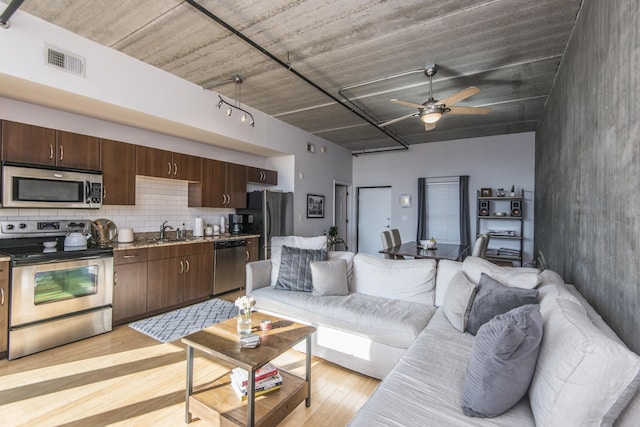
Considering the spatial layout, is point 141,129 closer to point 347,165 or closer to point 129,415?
point 129,415

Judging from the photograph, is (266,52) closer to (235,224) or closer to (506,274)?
(506,274)

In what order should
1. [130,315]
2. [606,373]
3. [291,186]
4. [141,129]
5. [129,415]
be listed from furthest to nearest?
1. [291,186]
2. [141,129]
3. [130,315]
4. [129,415]
5. [606,373]

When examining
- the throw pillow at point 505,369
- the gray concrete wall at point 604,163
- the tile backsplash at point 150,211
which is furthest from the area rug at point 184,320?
the gray concrete wall at point 604,163

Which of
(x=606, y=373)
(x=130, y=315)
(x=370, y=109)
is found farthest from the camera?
(x=370, y=109)

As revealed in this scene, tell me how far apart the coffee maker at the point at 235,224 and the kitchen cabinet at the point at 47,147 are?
7.38ft

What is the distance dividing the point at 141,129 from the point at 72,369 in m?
2.96

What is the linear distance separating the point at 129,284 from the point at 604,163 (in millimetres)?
4371

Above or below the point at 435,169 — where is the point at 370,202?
below

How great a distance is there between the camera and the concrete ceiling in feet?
8.08

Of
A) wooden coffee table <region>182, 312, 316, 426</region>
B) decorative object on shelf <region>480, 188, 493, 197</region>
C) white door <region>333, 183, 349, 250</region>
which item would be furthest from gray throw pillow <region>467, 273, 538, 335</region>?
white door <region>333, 183, 349, 250</region>

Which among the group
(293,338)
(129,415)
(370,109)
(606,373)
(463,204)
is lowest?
(129,415)

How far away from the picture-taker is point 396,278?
9.40ft

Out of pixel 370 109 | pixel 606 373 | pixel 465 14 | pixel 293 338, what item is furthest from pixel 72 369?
pixel 370 109

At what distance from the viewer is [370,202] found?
7.76 meters
